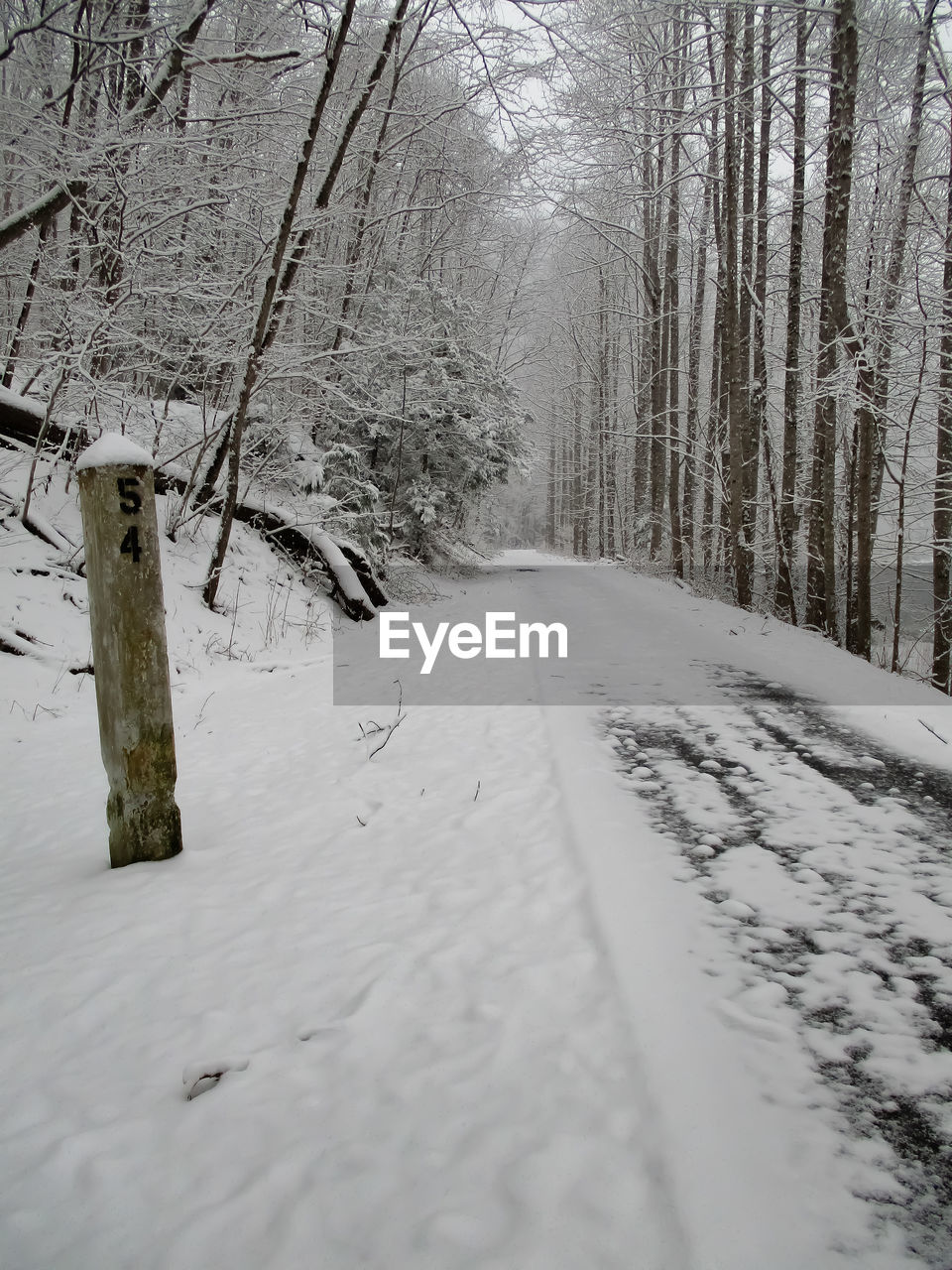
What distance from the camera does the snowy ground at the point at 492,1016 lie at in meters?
1.45

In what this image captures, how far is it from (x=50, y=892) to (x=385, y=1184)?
81.7 inches

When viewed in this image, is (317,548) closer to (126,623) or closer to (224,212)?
(224,212)

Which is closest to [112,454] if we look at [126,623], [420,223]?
[126,623]

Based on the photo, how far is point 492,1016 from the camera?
6.77ft

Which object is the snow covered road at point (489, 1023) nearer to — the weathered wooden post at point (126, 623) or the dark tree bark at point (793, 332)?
the weathered wooden post at point (126, 623)

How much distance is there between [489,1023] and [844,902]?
147 cm

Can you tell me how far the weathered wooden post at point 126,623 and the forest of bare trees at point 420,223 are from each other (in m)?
4.92

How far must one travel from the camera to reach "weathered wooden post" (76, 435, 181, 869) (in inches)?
109

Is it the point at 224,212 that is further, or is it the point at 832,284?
the point at 832,284

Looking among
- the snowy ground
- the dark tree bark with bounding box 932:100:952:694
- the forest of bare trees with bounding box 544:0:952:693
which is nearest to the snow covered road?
the snowy ground

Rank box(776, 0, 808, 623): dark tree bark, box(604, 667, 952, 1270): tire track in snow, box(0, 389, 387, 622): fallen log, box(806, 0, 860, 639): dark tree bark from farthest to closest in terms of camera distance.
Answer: box(776, 0, 808, 623): dark tree bark → box(0, 389, 387, 622): fallen log → box(806, 0, 860, 639): dark tree bark → box(604, 667, 952, 1270): tire track in snow

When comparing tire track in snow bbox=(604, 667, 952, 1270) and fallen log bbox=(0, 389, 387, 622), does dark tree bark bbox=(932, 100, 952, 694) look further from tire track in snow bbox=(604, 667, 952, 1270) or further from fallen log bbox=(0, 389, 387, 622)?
fallen log bbox=(0, 389, 387, 622)

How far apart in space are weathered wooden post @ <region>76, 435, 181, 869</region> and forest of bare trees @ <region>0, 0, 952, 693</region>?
16.2ft

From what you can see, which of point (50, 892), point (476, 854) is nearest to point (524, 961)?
point (476, 854)
